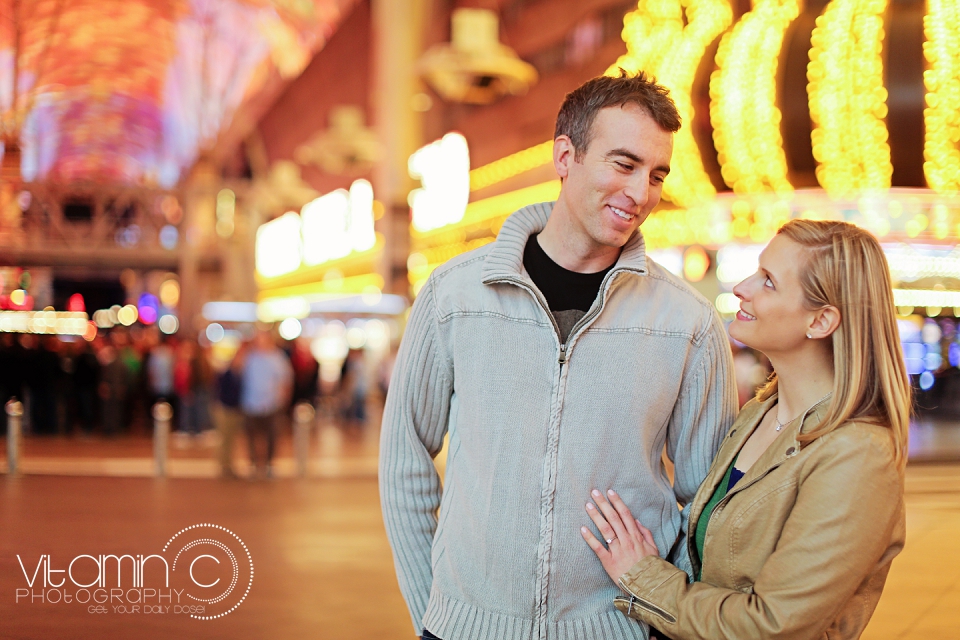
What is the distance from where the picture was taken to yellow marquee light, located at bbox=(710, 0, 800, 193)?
581 inches

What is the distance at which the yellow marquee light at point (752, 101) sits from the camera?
14766mm

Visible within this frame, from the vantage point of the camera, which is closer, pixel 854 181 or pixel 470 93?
pixel 854 181

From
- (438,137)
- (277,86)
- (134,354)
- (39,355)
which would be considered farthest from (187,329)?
Result: (277,86)

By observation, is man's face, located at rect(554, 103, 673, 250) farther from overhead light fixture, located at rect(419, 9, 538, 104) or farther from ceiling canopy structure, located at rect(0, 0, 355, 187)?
overhead light fixture, located at rect(419, 9, 538, 104)

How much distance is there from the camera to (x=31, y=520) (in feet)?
29.1

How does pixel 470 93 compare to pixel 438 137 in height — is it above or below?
below

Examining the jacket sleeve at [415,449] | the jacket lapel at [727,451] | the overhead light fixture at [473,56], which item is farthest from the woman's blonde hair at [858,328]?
the overhead light fixture at [473,56]

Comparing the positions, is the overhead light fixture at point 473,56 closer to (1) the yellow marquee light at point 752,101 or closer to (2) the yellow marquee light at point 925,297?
(1) the yellow marquee light at point 752,101

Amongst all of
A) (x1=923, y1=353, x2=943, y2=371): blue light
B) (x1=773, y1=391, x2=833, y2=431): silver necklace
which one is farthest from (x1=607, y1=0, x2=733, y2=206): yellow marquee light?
(x1=773, y1=391, x2=833, y2=431): silver necklace

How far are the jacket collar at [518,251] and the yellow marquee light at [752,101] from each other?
13.0 m

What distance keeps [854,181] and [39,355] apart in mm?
13993

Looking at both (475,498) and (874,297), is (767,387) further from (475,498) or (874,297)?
(475,498)

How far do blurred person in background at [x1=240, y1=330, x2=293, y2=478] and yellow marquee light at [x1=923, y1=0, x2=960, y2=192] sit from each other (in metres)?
9.62

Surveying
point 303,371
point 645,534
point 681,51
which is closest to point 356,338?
point 303,371
